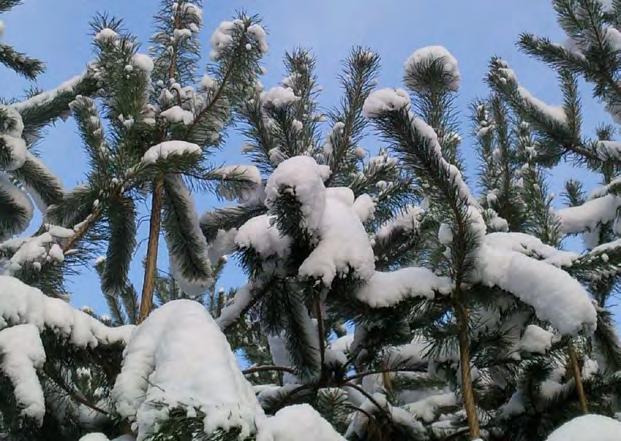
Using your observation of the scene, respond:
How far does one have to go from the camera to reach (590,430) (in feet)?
5.27

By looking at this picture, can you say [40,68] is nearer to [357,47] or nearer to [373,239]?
[357,47]

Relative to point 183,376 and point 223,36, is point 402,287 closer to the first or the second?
point 183,376

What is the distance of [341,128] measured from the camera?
4113mm

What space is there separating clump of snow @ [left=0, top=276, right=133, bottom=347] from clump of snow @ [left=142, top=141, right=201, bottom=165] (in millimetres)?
937

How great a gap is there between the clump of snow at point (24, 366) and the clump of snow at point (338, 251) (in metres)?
0.93

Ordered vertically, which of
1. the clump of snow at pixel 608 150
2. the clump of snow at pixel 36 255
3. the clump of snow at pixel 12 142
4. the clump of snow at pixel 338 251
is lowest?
the clump of snow at pixel 338 251

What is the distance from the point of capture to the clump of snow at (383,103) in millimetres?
2326

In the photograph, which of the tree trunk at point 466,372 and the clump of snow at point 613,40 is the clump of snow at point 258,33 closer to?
the tree trunk at point 466,372

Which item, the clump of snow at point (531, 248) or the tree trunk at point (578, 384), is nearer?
the clump of snow at point (531, 248)

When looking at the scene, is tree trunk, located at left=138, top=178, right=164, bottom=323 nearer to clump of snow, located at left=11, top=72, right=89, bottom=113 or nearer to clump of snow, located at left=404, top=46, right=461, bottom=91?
clump of snow, located at left=11, top=72, right=89, bottom=113

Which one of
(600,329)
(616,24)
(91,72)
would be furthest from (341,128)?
(616,24)

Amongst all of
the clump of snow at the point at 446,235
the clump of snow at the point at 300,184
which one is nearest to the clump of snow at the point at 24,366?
the clump of snow at the point at 300,184

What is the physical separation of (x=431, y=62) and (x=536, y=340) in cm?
126

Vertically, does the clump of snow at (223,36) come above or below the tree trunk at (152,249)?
above
